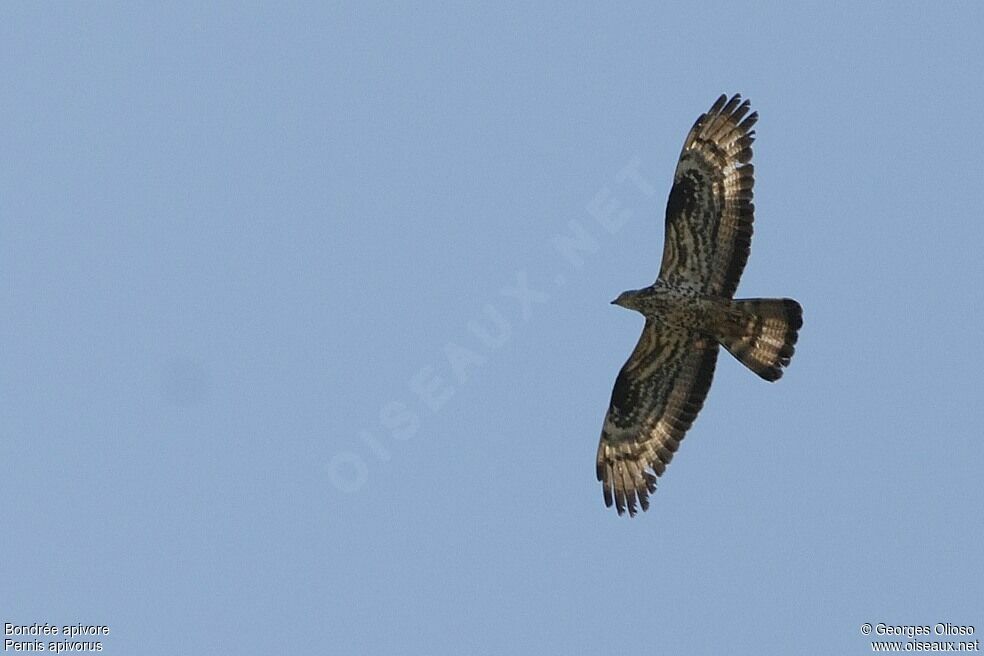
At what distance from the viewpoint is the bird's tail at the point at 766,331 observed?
17031 mm

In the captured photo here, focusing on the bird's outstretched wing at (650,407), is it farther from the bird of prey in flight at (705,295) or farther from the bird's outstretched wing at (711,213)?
the bird's outstretched wing at (711,213)

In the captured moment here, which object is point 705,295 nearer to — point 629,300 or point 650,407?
point 629,300

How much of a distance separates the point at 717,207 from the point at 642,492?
3524 mm

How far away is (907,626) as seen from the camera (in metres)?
17.6

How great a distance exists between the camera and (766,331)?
1720 cm

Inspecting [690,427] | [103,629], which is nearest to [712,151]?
[690,427]

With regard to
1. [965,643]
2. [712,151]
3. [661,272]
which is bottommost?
[965,643]

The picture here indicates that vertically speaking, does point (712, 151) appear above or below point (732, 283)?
above

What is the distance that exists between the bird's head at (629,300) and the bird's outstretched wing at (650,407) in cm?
40

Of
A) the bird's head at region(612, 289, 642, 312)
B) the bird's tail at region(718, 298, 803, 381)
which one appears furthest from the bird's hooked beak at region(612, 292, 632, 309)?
the bird's tail at region(718, 298, 803, 381)

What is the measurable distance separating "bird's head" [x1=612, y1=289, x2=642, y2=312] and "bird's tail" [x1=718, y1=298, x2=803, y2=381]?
1079 mm

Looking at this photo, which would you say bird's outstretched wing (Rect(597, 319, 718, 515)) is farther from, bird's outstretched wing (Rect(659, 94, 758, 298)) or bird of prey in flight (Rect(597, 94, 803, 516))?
bird's outstretched wing (Rect(659, 94, 758, 298))

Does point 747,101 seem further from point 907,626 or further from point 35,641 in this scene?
point 35,641

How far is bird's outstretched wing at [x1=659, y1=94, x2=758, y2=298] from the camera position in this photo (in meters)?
17.3
